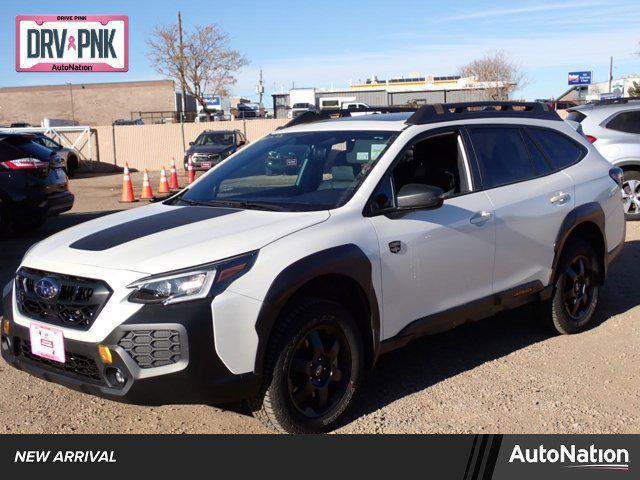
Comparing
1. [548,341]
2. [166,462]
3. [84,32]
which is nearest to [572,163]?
[548,341]

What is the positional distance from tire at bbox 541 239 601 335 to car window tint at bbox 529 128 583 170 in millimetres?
636

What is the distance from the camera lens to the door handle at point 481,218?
4859 millimetres

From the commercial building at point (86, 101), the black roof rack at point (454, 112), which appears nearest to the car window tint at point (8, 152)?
the black roof rack at point (454, 112)

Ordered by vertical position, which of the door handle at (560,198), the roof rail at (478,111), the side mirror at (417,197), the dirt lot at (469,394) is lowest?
the dirt lot at (469,394)

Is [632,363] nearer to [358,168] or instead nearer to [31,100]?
[358,168]

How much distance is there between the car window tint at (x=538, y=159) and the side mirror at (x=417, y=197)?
1.53 m

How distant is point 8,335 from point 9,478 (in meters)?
0.85

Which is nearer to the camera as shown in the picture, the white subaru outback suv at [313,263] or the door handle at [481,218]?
the white subaru outback suv at [313,263]

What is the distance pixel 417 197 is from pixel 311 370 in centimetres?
116

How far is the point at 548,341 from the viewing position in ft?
19.3

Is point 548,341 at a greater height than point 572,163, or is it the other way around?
point 572,163

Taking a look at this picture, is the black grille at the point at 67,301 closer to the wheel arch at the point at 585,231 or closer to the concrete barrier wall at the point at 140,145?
the wheel arch at the point at 585,231

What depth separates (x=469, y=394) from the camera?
473 centimetres

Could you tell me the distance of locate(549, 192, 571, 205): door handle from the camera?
555cm
